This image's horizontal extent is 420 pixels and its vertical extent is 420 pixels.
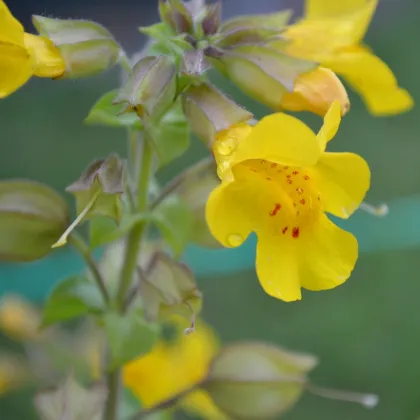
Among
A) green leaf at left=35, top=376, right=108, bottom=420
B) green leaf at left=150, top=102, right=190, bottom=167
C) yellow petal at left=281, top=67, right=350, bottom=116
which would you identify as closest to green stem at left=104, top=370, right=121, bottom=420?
green leaf at left=35, top=376, right=108, bottom=420

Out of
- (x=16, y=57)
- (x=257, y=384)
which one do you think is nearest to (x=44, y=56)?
(x=16, y=57)

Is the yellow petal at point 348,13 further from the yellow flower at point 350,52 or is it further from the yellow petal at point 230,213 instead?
the yellow petal at point 230,213

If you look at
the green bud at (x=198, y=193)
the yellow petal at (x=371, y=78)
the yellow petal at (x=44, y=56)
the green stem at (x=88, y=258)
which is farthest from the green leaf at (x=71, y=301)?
the yellow petal at (x=371, y=78)

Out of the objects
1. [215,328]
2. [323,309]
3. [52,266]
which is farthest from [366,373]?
[52,266]

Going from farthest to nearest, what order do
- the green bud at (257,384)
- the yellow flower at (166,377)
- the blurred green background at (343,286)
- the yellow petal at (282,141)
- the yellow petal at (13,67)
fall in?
the blurred green background at (343,286), the yellow flower at (166,377), the green bud at (257,384), the yellow petal at (13,67), the yellow petal at (282,141)

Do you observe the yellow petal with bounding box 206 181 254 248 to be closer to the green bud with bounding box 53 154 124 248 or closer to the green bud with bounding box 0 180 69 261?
the green bud with bounding box 53 154 124 248
